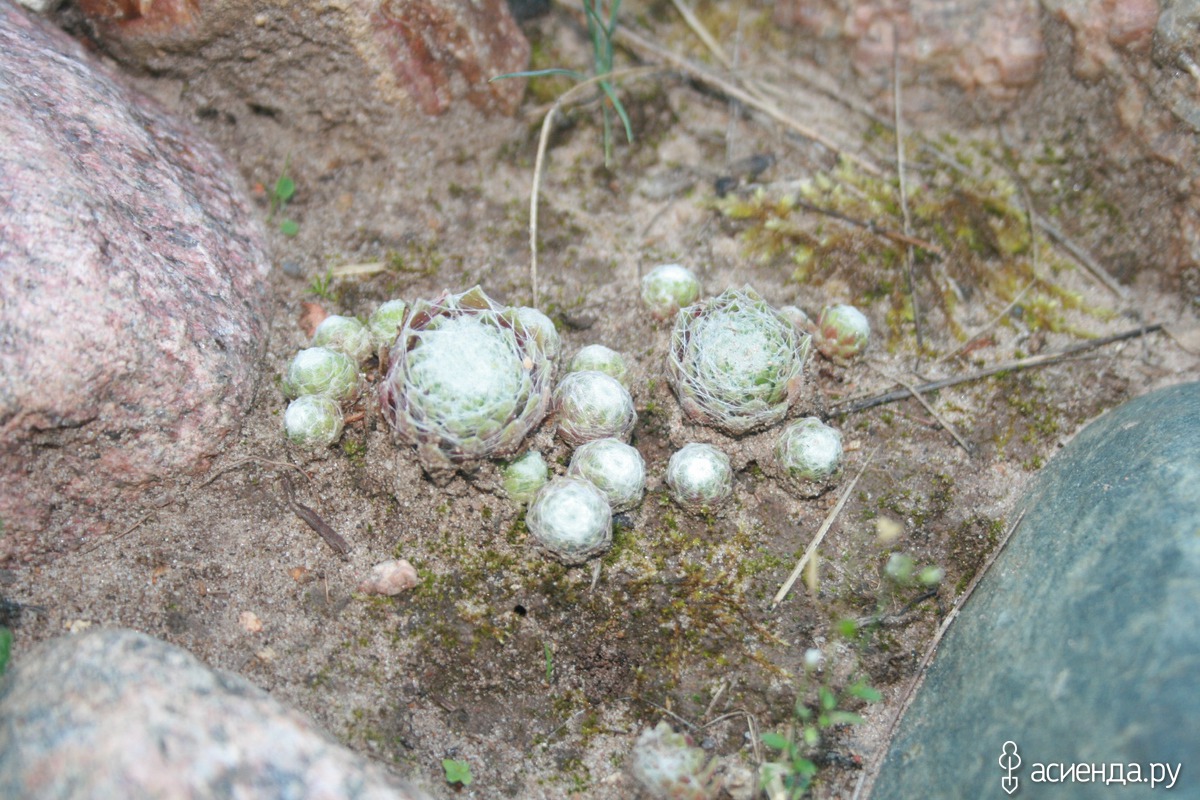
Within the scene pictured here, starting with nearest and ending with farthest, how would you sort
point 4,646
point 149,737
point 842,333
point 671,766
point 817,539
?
point 149,737, point 4,646, point 671,766, point 817,539, point 842,333

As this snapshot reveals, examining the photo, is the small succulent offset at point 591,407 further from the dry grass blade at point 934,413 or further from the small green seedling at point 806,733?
the dry grass blade at point 934,413

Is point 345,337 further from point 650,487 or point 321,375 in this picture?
point 650,487

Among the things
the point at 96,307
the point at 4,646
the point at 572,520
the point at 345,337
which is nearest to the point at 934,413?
the point at 572,520

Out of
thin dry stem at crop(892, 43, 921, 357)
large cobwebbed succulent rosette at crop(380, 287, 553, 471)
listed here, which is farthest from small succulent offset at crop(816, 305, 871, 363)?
large cobwebbed succulent rosette at crop(380, 287, 553, 471)

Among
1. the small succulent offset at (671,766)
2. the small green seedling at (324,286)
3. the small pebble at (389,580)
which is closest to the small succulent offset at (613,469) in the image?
the small pebble at (389,580)

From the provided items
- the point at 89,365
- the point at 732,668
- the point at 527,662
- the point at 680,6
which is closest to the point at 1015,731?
the point at 732,668

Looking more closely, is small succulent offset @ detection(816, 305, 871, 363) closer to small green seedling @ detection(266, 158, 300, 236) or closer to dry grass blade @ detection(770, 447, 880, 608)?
dry grass blade @ detection(770, 447, 880, 608)
